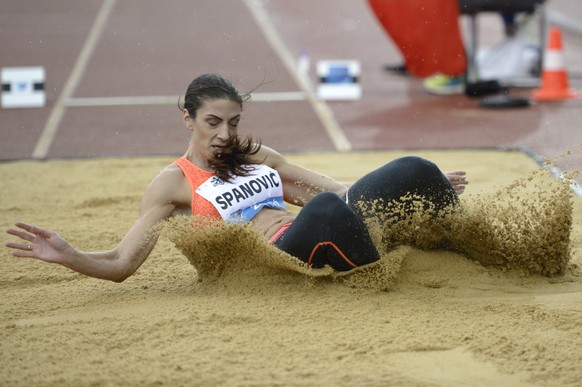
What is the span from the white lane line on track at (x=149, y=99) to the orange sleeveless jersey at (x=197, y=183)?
16.7ft

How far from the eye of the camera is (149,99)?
8.98 metres

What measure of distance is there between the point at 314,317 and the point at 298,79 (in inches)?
269

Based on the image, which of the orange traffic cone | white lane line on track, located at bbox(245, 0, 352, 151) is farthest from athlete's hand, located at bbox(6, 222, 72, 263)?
the orange traffic cone

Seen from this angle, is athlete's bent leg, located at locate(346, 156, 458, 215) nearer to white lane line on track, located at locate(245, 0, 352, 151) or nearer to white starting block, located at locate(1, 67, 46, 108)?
white lane line on track, located at locate(245, 0, 352, 151)

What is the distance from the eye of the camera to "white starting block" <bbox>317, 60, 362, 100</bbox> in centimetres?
894

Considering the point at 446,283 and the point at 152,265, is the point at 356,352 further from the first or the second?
the point at 152,265

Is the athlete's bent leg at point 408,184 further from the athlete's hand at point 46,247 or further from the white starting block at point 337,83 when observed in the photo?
the white starting block at point 337,83

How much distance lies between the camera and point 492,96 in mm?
8805

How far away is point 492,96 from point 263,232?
561cm

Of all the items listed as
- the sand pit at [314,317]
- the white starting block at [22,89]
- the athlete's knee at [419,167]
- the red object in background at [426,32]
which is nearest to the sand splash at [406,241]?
the sand pit at [314,317]

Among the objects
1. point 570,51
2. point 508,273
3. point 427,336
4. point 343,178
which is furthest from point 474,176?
point 570,51

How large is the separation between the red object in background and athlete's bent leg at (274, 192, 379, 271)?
16.7 feet

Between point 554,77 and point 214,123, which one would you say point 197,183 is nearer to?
point 214,123

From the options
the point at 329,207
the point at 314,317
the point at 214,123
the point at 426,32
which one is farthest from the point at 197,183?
the point at 426,32
